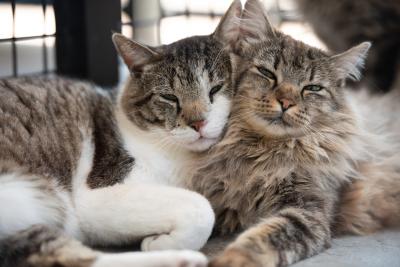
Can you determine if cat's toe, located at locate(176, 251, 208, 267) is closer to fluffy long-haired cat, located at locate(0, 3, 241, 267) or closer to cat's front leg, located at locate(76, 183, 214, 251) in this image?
fluffy long-haired cat, located at locate(0, 3, 241, 267)

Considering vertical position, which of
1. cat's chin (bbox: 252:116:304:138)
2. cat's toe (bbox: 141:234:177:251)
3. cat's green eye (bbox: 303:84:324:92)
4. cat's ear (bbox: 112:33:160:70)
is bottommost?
cat's toe (bbox: 141:234:177:251)

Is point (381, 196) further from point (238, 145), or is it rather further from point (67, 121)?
point (67, 121)

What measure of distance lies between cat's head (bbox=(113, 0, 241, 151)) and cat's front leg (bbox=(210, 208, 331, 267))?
1.03 ft

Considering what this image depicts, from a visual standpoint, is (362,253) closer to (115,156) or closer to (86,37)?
(115,156)

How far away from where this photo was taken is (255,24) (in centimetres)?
185

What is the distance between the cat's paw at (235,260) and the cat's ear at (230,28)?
26.4 inches

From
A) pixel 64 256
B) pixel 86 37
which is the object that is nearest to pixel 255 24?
pixel 64 256

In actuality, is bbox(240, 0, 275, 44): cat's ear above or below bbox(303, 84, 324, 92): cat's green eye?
above

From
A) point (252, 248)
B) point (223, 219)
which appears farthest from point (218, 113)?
point (252, 248)

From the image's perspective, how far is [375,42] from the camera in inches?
98.9

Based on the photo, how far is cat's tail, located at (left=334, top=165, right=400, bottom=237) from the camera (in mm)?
1766

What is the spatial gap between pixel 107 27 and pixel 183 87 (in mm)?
1027

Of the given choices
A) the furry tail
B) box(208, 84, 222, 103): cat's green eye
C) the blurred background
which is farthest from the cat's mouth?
the blurred background

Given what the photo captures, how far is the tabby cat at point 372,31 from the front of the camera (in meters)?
2.47
